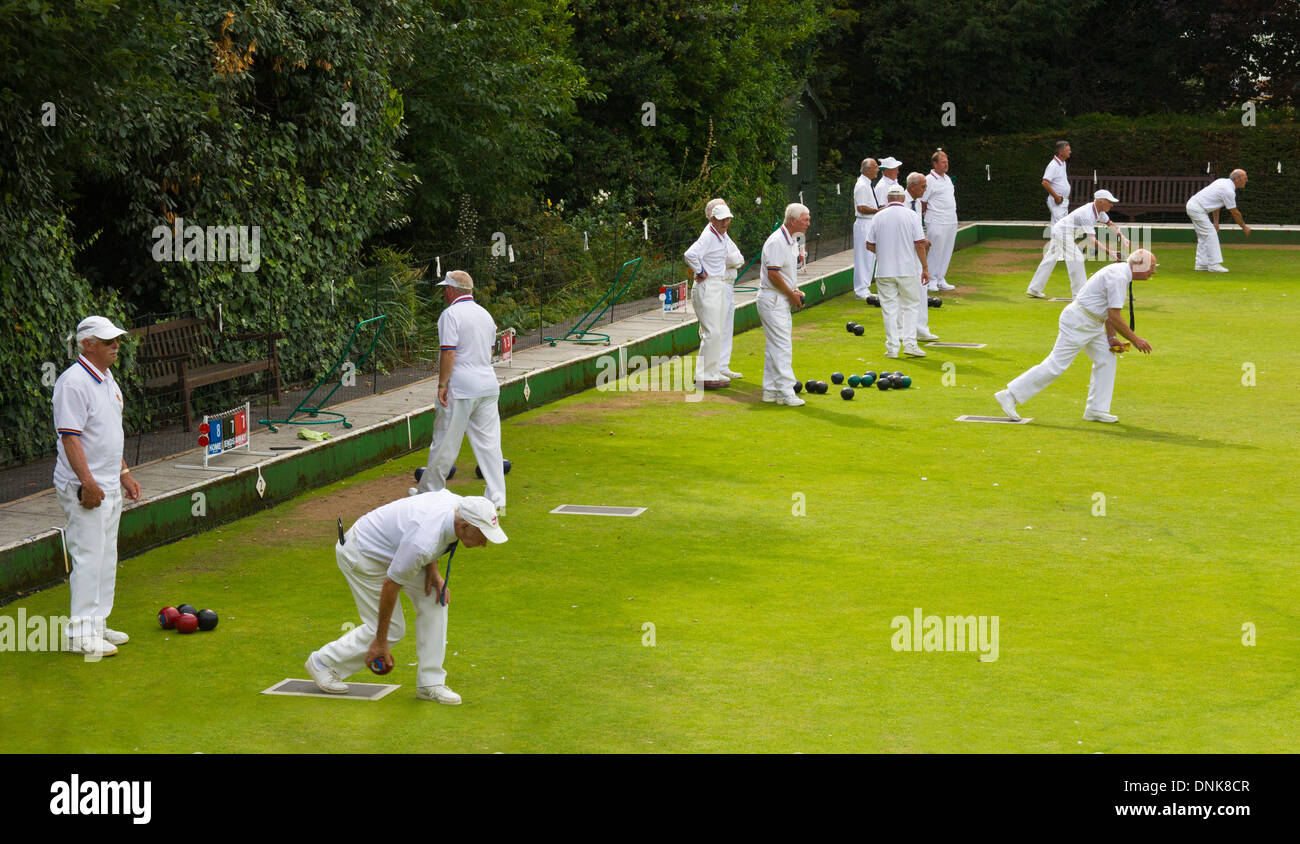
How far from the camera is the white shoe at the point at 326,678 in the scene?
7.22 metres

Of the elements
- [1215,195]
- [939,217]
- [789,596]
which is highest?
[1215,195]

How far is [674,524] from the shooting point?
1070 centimetres

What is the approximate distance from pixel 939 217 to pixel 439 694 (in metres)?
17.6

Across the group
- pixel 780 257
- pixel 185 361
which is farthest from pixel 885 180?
pixel 185 361

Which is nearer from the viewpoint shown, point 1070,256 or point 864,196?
point 1070,256

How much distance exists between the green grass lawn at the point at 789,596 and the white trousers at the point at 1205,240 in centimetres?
1161

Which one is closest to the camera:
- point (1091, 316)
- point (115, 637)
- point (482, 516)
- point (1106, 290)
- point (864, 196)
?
point (482, 516)

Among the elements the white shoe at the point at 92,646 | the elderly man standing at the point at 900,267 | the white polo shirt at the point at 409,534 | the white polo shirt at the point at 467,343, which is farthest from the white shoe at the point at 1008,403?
the white shoe at the point at 92,646

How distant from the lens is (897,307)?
59.6ft

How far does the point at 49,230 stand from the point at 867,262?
15028mm

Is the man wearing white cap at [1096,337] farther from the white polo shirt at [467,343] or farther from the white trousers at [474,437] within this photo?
the white polo shirt at [467,343]

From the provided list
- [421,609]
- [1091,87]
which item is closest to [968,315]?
[421,609]

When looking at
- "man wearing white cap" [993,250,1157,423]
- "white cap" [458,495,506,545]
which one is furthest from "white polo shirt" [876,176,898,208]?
"white cap" [458,495,506,545]

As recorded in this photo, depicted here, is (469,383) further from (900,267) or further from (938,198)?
(938,198)
